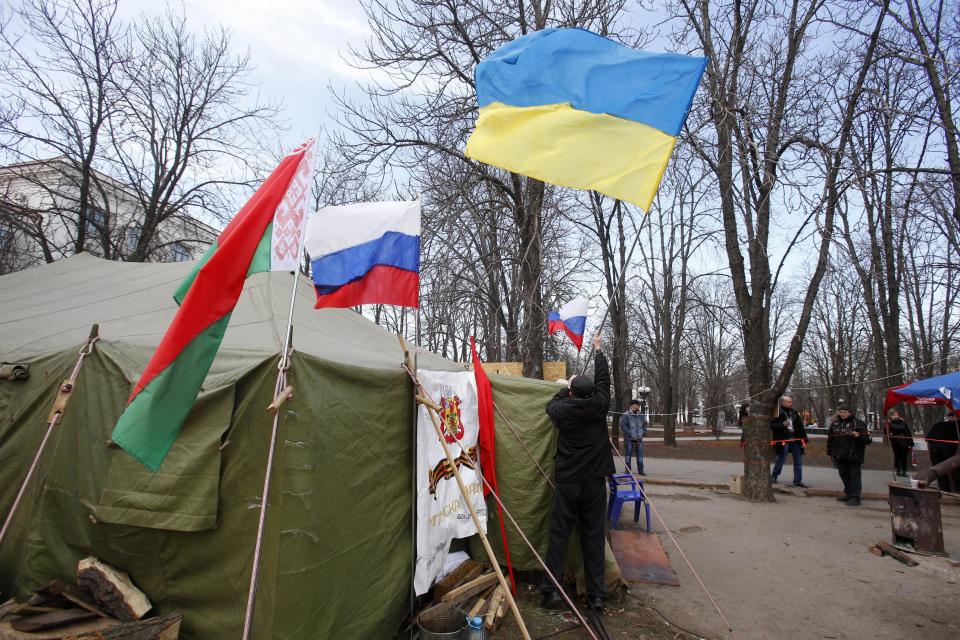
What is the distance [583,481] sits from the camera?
178 inches

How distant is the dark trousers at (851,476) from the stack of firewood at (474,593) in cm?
830

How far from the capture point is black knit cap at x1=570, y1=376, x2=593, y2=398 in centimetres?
454

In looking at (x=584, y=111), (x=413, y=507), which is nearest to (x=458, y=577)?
(x=413, y=507)

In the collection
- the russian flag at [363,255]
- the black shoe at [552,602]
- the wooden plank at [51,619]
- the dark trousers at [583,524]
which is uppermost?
the russian flag at [363,255]

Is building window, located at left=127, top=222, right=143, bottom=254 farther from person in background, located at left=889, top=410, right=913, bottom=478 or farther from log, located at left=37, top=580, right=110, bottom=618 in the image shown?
person in background, located at left=889, top=410, right=913, bottom=478

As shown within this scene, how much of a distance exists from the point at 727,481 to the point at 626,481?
5.23 meters

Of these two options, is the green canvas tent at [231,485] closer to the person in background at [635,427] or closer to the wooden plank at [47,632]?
the wooden plank at [47,632]

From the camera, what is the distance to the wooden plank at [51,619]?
2.78 metres

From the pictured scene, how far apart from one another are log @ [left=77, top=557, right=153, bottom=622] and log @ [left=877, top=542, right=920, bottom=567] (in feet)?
25.8

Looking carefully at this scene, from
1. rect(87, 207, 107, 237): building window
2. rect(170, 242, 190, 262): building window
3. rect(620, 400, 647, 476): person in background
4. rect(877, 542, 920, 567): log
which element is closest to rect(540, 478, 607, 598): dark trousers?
rect(877, 542, 920, 567): log

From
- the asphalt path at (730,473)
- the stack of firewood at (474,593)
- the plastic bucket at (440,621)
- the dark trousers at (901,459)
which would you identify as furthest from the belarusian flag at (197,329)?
the dark trousers at (901,459)

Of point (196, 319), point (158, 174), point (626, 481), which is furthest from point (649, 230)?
point (196, 319)

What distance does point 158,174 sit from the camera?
13.5 metres

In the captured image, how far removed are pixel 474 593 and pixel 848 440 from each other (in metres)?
8.44
